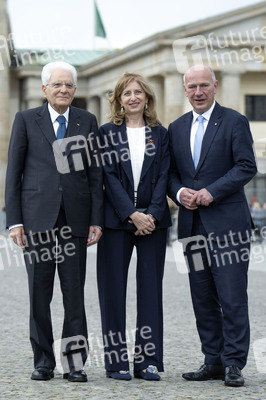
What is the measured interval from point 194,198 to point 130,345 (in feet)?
7.24

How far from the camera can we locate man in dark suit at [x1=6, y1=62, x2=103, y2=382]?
6.07 meters

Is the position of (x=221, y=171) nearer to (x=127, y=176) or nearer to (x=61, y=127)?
(x=127, y=176)

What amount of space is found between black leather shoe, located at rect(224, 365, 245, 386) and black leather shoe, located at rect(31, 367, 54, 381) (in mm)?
1186

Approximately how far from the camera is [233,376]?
5.89m

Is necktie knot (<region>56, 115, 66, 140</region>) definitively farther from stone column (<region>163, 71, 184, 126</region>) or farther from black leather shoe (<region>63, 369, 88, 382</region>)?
stone column (<region>163, 71, 184, 126</region>)

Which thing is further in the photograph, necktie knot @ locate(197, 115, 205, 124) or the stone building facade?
the stone building facade

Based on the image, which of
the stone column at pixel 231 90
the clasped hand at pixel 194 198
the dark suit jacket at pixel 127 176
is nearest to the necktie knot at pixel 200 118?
the dark suit jacket at pixel 127 176

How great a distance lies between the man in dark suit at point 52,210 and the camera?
6074 mm

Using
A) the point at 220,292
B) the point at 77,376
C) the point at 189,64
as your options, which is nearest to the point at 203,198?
the point at 220,292

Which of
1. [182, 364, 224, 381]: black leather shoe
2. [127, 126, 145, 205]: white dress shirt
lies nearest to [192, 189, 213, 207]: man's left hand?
[127, 126, 145, 205]: white dress shirt

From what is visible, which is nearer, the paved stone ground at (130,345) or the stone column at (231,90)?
the paved stone ground at (130,345)

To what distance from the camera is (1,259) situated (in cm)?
1994

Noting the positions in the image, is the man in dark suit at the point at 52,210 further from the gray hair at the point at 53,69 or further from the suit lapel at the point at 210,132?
the suit lapel at the point at 210,132

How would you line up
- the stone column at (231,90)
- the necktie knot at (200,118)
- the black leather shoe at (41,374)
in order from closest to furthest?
the black leather shoe at (41,374) < the necktie knot at (200,118) < the stone column at (231,90)
